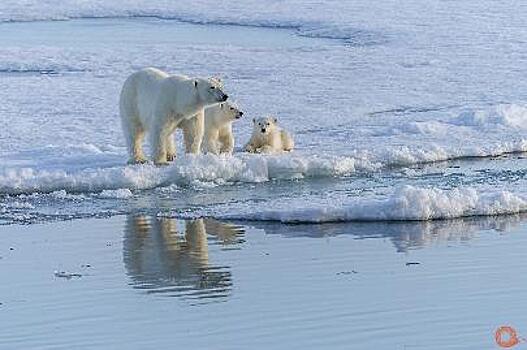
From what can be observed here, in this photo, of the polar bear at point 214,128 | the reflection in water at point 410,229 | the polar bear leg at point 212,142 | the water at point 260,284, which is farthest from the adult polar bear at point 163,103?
the reflection in water at point 410,229

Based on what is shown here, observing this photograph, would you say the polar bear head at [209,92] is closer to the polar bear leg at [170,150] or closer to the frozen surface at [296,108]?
the polar bear leg at [170,150]

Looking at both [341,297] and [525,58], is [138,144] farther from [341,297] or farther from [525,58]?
[525,58]

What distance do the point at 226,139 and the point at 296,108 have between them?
2.95 meters

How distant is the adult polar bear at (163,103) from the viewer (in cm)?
1202

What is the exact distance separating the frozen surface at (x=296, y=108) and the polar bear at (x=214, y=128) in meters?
0.61

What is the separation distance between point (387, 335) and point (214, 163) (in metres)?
5.60

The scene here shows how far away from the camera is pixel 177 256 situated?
8.06 m

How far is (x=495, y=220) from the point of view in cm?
891

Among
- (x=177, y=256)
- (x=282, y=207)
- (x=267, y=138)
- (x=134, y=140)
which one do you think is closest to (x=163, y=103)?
(x=134, y=140)

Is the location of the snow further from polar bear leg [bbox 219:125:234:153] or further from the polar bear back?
polar bear leg [bbox 219:125:234:153]

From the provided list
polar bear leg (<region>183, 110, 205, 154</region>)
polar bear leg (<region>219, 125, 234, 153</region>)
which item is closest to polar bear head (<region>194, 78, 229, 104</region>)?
polar bear leg (<region>183, 110, 205, 154</region>)

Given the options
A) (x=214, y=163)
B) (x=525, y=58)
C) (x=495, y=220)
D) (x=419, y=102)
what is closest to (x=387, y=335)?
(x=495, y=220)

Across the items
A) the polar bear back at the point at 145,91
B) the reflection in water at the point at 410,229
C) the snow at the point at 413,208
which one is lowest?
the reflection in water at the point at 410,229

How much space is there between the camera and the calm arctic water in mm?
6285
